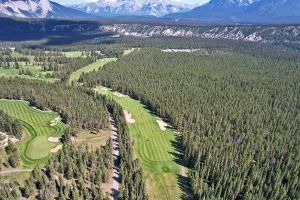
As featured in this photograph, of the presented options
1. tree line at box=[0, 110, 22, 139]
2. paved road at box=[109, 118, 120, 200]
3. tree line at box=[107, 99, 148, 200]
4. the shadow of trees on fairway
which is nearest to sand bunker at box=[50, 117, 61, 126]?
tree line at box=[0, 110, 22, 139]

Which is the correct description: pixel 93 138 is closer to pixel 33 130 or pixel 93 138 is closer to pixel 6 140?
pixel 33 130

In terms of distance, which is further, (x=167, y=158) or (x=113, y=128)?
(x=113, y=128)

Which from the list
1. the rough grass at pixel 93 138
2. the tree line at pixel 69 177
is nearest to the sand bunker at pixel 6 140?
the tree line at pixel 69 177

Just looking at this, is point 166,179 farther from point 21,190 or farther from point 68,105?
point 68,105

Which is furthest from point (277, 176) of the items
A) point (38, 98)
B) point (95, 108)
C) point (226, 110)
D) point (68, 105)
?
point (38, 98)

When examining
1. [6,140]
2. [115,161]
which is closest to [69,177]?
[115,161]

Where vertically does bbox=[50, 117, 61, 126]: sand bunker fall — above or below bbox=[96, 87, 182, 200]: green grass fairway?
above

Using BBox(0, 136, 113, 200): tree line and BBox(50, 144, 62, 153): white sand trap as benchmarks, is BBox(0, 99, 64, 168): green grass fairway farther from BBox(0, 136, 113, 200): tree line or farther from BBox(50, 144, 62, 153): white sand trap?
BBox(0, 136, 113, 200): tree line
